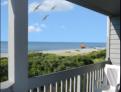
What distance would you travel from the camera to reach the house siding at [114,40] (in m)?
7.07

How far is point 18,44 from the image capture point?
269 cm

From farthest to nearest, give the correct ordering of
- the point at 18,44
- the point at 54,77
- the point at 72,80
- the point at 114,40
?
1. the point at 114,40
2. the point at 72,80
3. the point at 54,77
4. the point at 18,44

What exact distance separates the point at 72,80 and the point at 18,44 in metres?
2.06

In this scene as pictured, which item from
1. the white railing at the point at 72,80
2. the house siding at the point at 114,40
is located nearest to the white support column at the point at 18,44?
the white railing at the point at 72,80

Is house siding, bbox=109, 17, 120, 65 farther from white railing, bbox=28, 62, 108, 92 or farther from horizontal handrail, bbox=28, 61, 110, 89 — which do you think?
horizontal handrail, bbox=28, 61, 110, 89

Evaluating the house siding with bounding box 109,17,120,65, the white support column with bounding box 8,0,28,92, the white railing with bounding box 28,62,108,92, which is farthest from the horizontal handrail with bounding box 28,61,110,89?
the house siding with bounding box 109,17,120,65

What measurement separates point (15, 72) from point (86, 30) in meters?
22.4

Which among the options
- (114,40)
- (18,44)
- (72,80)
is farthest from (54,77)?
(114,40)

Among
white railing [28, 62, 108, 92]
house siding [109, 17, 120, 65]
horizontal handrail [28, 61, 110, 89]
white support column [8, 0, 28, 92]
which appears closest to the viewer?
white support column [8, 0, 28, 92]

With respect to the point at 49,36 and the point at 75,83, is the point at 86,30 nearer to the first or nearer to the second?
the point at 49,36

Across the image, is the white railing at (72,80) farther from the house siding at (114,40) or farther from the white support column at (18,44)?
the house siding at (114,40)

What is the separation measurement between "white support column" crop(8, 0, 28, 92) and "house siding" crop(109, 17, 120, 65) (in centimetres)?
464

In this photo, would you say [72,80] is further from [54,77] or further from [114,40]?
[114,40]

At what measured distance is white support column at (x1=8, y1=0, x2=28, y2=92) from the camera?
263 centimetres
